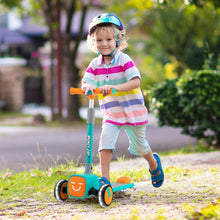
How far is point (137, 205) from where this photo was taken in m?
3.49

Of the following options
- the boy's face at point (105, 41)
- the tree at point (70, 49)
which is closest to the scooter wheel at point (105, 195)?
the boy's face at point (105, 41)

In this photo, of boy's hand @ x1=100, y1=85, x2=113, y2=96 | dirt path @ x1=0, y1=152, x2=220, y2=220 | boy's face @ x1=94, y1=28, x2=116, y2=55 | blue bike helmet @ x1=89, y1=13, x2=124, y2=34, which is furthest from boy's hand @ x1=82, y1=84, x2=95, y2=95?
dirt path @ x1=0, y1=152, x2=220, y2=220

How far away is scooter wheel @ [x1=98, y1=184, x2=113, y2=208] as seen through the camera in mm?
3398

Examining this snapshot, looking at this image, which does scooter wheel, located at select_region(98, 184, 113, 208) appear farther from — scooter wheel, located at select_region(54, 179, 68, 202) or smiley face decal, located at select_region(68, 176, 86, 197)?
Result: scooter wheel, located at select_region(54, 179, 68, 202)

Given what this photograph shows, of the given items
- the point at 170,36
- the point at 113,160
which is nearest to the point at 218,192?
the point at 113,160

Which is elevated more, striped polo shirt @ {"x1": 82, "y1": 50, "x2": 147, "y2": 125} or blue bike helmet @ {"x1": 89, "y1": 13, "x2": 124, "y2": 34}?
blue bike helmet @ {"x1": 89, "y1": 13, "x2": 124, "y2": 34}

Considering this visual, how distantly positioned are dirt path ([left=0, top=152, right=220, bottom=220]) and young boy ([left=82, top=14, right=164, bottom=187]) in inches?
12.4

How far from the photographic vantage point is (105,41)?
12.3 ft

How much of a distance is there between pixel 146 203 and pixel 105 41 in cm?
151

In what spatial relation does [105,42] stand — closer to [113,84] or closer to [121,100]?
[113,84]

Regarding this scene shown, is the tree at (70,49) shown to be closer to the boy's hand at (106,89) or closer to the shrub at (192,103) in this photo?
the shrub at (192,103)

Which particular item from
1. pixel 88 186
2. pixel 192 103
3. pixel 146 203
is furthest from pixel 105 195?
pixel 192 103

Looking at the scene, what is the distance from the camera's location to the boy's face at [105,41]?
3.73 metres

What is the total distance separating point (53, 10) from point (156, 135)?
778 cm
